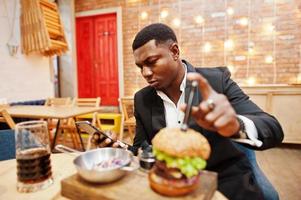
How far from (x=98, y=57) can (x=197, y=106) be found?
476 cm

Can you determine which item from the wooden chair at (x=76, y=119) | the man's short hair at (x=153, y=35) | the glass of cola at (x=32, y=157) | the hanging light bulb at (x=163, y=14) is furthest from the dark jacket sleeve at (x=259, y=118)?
the hanging light bulb at (x=163, y=14)

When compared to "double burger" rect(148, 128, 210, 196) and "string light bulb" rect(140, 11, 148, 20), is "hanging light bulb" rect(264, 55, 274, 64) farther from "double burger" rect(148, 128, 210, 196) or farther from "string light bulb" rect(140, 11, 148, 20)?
"double burger" rect(148, 128, 210, 196)

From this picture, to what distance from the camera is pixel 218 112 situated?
61 centimetres

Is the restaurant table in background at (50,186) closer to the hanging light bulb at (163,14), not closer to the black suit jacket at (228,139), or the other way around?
the black suit jacket at (228,139)

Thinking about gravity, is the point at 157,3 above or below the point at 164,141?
above

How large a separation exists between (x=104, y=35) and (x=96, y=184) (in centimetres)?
480

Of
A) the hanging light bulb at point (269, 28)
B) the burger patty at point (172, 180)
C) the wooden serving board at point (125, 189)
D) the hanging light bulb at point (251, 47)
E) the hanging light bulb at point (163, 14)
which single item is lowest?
the wooden serving board at point (125, 189)

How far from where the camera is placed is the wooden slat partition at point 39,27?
3600 millimetres

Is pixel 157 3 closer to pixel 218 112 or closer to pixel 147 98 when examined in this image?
pixel 147 98

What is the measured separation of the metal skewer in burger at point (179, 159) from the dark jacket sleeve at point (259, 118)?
0.44 m

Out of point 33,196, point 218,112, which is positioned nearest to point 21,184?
point 33,196

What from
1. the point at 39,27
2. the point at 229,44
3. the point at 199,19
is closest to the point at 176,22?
the point at 199,19

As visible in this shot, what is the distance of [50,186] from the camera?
31.4 inches

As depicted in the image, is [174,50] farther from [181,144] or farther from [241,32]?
[241,32]
